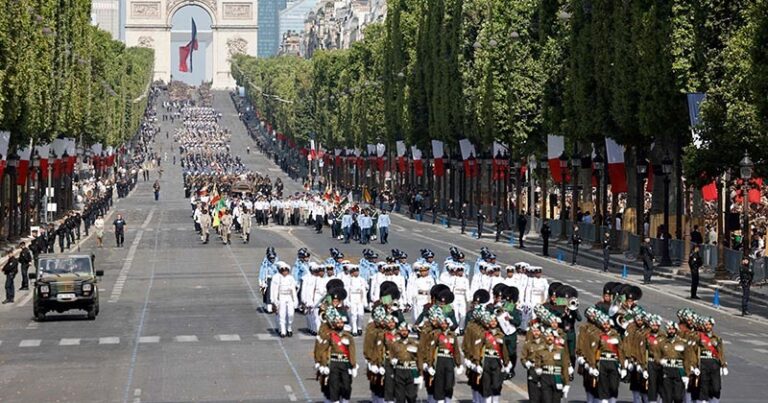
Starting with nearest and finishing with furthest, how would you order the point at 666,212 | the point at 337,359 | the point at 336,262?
the point at 337,359 < the point at 336,262 < the point at 666,212

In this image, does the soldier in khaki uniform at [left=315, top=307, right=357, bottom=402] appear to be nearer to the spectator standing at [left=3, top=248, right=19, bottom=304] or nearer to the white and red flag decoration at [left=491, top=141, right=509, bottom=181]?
the spectator standing at [left=3, top=248, right=19, bottom=304]

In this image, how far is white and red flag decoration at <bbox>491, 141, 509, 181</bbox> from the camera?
340ft

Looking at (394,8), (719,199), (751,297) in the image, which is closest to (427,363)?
(751,297)

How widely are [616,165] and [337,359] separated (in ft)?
156

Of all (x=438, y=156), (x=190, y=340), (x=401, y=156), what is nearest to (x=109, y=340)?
(x=190, y=340)

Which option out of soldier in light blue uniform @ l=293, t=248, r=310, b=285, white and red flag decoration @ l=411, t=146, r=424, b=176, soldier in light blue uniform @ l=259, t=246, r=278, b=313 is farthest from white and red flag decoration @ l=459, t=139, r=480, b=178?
soldier in light blue uniform @ l=293, t=248, r=310, b=285

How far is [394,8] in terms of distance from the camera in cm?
13575

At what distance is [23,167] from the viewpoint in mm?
86938

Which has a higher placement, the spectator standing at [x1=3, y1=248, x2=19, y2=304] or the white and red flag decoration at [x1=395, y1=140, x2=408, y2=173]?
the white and red flag decoration at [x1=395, y1=140, x2=408, y2=173]

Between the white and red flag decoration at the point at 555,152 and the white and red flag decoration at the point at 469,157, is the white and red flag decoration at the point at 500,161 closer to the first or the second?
the white and red flag decoration at the point at 469,157

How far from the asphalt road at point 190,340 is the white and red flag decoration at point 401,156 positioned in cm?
5557

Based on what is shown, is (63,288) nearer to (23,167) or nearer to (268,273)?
(268,273)

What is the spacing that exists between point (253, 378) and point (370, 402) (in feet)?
14.4

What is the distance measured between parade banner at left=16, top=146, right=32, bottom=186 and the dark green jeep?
3702 centimetres
